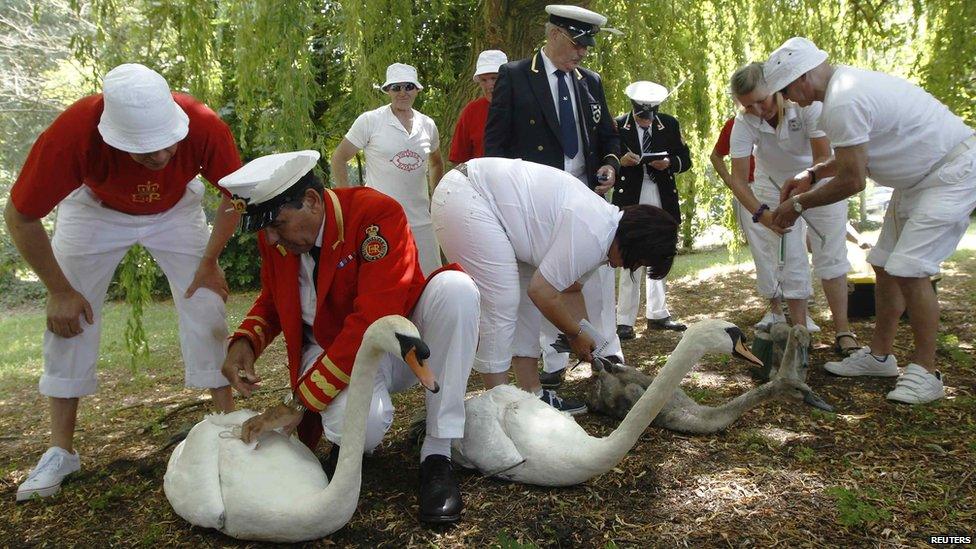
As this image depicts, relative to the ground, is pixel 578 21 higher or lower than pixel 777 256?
higher

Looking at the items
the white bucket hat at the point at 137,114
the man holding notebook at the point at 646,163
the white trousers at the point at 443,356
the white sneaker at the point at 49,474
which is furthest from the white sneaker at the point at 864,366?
the white sneaker at the point at 49,474

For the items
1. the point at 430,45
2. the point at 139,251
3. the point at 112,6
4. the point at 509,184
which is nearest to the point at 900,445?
the point at 509,184

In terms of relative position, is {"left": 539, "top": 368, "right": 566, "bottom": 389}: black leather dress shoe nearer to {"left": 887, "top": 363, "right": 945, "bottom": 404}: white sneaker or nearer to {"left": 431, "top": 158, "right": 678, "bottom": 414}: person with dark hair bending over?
{"left": 431, "top": 158, "right": 678, "bottom": 414}: person with dark hair bending over

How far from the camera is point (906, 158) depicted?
13.5 feet

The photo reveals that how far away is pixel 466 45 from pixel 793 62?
19.0 ft

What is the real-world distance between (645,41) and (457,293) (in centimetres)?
565

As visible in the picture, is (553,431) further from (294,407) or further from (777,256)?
(777,256)

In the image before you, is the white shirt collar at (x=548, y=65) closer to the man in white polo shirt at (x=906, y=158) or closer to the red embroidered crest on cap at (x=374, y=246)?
the man in white polo shirt at (x=906, y=158)

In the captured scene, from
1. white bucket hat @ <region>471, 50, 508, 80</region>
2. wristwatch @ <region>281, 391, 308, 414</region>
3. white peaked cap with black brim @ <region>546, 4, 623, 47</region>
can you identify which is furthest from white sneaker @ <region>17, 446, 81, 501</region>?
white bucket hat @ <region>471, 50, 508, 80</region>

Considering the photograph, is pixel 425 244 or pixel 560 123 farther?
pixel 425 244

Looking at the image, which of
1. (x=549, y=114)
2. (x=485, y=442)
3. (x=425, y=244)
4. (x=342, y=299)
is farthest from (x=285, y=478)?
(x=425, y=244)

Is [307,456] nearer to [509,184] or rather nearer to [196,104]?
[509,184]

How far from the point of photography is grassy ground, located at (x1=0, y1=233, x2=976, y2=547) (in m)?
2.88

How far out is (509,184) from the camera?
12.3ft
